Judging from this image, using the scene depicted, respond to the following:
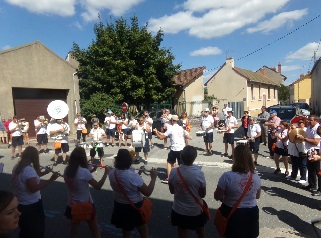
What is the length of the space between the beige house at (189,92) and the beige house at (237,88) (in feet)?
11.2

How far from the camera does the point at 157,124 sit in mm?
17969

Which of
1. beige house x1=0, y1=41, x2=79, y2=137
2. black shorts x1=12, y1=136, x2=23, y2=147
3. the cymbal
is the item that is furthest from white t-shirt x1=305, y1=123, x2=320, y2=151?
beige house x1=0, y1=41, x2=79, y2=137

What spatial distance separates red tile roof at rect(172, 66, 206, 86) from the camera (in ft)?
96.4

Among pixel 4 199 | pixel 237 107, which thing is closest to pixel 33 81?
pixel 4 199

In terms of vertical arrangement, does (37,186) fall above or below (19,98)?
below

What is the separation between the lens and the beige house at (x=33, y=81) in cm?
1530

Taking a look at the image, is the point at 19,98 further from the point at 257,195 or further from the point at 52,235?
the point at 257,195

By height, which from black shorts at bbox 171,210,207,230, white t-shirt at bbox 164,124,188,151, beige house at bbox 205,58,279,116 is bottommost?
black shorts at bbox 171,210,207,230

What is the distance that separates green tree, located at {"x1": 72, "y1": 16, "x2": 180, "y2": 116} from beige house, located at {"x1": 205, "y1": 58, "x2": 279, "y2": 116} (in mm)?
12446

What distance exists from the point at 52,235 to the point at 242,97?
29.8 m

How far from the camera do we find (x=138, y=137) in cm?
910

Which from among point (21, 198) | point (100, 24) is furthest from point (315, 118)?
point (100, 24)

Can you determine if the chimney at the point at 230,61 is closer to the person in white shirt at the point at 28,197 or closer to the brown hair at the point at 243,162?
the brown hair at the point at 243,162

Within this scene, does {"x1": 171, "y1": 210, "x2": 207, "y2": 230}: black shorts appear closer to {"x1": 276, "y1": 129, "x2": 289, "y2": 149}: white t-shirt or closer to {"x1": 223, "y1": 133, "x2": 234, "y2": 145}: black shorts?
{"x1": 276, "y1": 129, "x2": 289, "y2": 149}: white t-shirt
